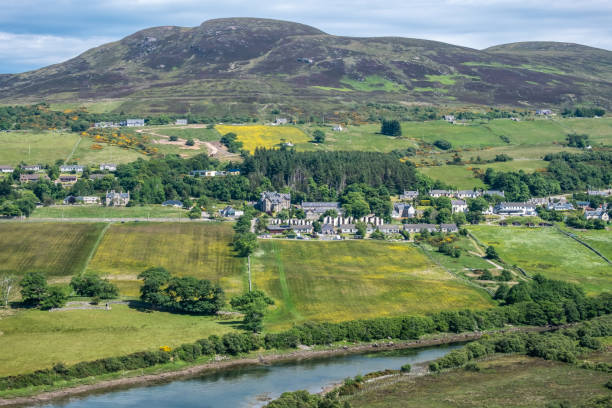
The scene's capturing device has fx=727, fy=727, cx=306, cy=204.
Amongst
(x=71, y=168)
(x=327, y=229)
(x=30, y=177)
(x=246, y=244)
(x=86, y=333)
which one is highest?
(x=71, y=168)

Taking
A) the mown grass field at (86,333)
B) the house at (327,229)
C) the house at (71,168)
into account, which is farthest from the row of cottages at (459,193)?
the mown grass field at (86,333)

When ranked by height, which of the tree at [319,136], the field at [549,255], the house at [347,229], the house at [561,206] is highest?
the tree at [319,136]

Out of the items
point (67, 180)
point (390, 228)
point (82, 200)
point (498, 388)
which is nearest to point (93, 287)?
point (498, 388)

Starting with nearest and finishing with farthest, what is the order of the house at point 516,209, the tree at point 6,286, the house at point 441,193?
the tree at point 6,286 → the house at point 516,209 → the house at point 441,193

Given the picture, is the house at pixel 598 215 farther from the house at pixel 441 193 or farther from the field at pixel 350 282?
the field at pixel 350 282

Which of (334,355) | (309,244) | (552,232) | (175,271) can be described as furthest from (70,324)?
(552,232)

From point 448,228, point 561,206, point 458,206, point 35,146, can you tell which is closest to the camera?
point 448,228

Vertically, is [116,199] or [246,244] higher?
[116,199]

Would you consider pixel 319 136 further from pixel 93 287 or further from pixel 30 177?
pixel 93 287
